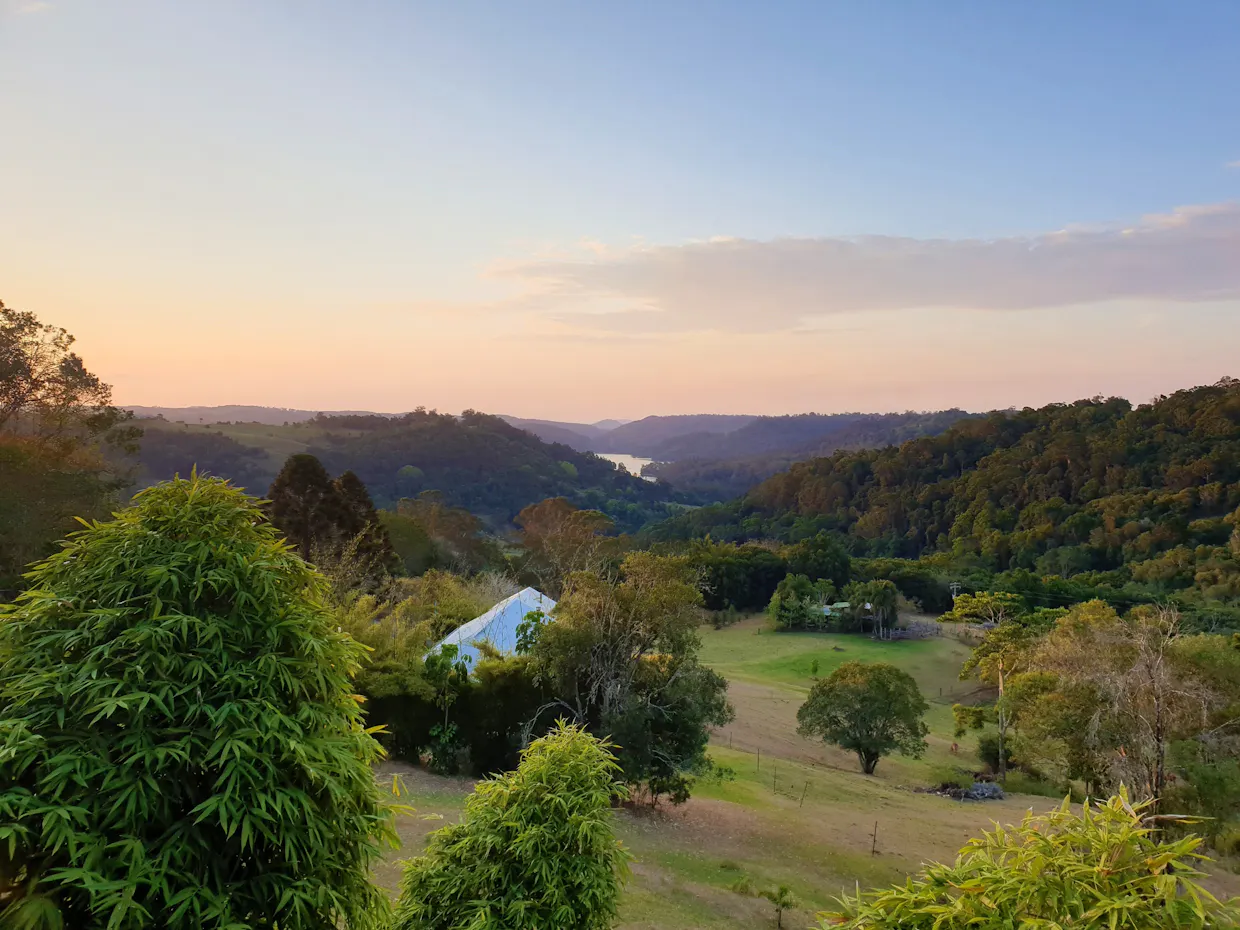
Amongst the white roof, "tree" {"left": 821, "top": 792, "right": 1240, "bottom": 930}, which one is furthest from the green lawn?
"tree" {"left": 821, "top": 792, "right": 1240, "bottom": 930}

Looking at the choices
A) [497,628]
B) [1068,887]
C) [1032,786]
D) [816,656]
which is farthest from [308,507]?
[1068,887]

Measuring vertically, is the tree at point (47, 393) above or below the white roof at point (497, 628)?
above

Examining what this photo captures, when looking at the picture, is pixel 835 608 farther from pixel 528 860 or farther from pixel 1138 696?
pixel 528 860

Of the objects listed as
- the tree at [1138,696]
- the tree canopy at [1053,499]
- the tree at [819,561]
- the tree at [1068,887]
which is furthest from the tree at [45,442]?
the tree canopy at [1053,499]

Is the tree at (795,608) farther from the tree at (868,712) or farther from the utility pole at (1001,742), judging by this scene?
the tree at (868,712)

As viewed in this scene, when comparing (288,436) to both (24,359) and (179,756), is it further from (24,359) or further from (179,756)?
(179,756)

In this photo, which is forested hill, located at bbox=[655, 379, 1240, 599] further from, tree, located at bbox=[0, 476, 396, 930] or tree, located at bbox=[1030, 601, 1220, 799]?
tree, located at bbox=[0, 476, 396, 930]
